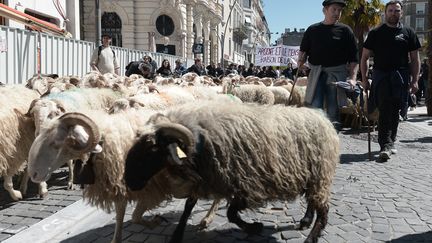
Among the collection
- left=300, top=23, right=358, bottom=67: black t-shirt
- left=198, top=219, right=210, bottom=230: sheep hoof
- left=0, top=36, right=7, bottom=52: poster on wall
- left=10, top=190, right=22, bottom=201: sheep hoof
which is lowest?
left=198, top=219, right=210, bottom=230: sheep hoof

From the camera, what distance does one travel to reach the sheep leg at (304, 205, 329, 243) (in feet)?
11.9

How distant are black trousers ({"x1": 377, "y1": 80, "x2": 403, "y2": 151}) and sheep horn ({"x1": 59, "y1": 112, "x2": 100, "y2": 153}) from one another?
513cm

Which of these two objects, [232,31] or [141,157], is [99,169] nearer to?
[141,157]

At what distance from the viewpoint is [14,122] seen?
4945 mm

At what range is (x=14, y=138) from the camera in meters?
4.89

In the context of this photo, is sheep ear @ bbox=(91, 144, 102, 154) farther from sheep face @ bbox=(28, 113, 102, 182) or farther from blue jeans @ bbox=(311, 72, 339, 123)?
blue jeans @ bbox=(311, 72, 339, 123)

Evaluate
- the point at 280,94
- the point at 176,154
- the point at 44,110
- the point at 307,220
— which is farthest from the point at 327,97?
the point at 280,94

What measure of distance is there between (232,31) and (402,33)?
222 feet

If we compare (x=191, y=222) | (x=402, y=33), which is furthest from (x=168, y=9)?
(x=191, y=222)

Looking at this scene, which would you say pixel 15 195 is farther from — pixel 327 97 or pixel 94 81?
pixel 327 97

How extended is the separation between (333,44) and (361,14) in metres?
20.6

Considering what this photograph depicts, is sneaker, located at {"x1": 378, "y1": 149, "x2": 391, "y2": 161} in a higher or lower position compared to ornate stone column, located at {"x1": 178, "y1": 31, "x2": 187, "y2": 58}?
lower

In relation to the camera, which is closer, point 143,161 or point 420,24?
point 143,161

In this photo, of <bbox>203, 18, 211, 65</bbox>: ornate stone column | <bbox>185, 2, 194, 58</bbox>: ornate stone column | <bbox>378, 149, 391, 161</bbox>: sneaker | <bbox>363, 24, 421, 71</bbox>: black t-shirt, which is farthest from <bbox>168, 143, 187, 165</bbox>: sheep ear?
<bbox>203, 18, 211, 65</bbox>: ornate stone column
